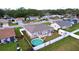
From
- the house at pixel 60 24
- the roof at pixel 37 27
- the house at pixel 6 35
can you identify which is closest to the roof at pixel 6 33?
the house at pixel 6 35

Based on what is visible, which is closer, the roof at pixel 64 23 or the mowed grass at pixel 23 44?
the mowed grass at pixel 23 44

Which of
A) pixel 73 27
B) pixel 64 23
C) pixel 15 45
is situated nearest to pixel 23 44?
pixel 15 45

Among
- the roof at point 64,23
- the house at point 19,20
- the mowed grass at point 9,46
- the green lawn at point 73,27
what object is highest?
the house at point 19,20

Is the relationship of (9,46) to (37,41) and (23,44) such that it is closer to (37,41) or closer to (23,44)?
(23,44)

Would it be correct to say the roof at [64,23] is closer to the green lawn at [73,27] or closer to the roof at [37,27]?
the green lawn at [73,27]

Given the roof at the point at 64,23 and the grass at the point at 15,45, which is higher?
the roof at the point at 64,23

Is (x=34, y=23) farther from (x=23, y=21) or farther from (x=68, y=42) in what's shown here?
(x=68, y=42)
